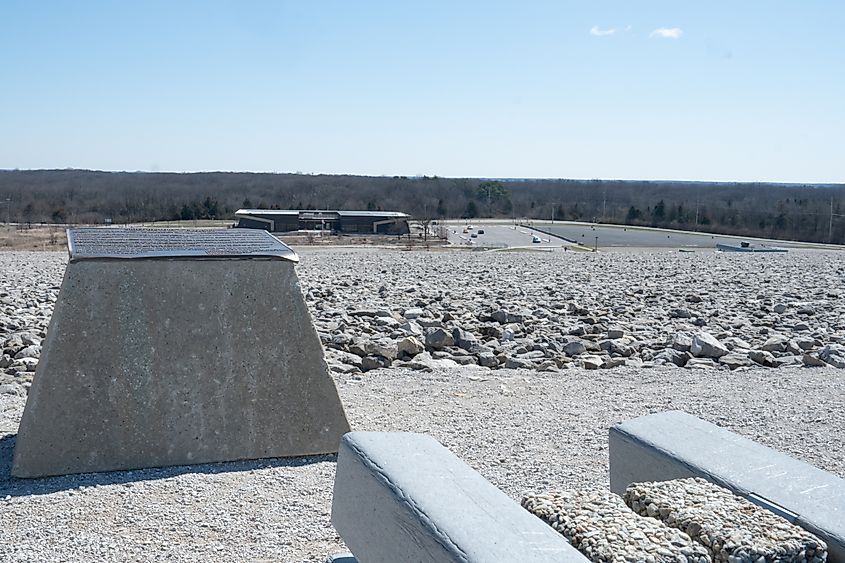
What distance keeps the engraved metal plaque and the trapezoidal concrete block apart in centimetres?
1

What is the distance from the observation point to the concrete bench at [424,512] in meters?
2.48

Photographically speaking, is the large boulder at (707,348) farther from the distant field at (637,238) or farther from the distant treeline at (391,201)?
the distant treeline at (391,201)

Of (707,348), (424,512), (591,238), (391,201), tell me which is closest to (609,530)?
(424,512)

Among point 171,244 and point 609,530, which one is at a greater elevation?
point 171,244

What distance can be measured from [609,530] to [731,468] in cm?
77

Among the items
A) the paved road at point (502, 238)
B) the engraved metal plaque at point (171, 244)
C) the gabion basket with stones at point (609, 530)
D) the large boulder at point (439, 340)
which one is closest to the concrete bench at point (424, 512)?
the gabion basket with stones at point (609, 530)

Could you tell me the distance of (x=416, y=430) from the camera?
6.13m

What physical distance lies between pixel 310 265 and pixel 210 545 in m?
16.8

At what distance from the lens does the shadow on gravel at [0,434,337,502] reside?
4770 mm

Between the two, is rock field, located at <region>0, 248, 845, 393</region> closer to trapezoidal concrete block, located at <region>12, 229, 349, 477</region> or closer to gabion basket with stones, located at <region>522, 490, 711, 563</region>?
trapezoidal concrete block, located at <region>12, 229, 349, 477</region>

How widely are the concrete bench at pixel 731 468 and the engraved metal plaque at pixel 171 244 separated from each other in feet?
8.31

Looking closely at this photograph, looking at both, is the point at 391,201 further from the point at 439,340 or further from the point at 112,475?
the point at 112,475

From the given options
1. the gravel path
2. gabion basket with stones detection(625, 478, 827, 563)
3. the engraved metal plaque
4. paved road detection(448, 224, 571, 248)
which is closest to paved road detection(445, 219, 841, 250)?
paved road detection(448, 224, 571, 248)

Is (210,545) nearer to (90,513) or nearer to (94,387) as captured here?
(90,513)
